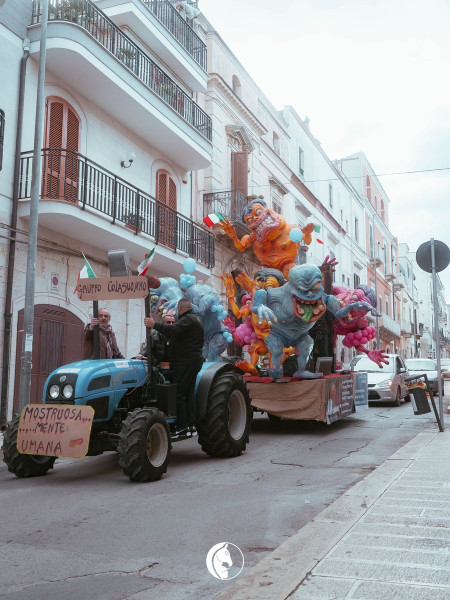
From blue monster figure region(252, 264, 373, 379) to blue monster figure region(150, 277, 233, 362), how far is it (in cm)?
104

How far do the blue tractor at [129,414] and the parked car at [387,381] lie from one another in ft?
30.5

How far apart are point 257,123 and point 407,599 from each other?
75.2ft

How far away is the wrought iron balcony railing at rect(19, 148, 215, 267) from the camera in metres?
12.6

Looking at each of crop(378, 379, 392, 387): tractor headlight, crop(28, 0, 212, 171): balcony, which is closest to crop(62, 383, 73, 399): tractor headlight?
crop(28, 0, 212, 171): balcony

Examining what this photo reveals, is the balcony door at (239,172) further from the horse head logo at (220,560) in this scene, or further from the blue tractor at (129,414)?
the horse head logo at (220,560)

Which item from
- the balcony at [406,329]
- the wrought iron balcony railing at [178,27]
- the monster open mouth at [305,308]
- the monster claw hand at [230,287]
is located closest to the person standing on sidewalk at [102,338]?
the monster open mouth at [305,308]

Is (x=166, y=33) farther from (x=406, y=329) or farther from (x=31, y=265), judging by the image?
(x=406, y=329)

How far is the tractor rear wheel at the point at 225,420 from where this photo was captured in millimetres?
7719

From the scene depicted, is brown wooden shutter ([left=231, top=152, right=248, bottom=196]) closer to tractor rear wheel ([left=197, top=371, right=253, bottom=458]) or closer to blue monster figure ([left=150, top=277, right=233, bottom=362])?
blue monster figure ([left=150, top=277, right=233, bottom=362])

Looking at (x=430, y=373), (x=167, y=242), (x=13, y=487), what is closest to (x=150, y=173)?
(x=167, y=242)

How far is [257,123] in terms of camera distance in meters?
24.3

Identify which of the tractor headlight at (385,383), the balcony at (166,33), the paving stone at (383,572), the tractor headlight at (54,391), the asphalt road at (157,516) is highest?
the balcony at (166,33)

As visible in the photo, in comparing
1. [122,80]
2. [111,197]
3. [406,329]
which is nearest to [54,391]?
[111,197]

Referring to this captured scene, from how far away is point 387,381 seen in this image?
55.1 ft
